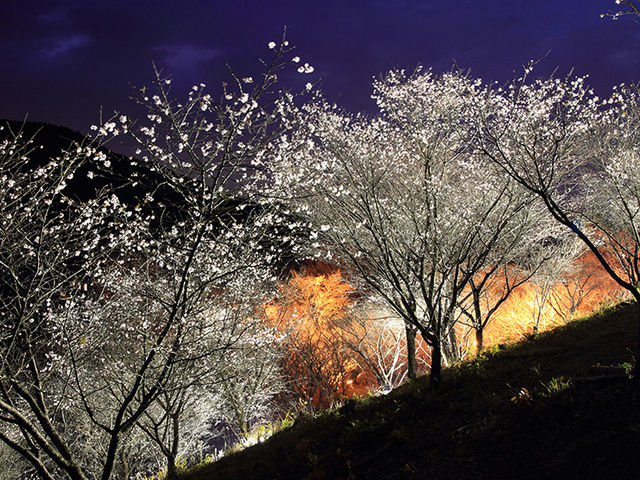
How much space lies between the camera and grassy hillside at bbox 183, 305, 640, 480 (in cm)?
427

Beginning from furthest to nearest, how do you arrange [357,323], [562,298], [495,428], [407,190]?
[562,298] < [357,323] < [407,190] < [495,428]

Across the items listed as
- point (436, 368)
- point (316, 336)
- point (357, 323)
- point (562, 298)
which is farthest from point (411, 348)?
point (562, 298)

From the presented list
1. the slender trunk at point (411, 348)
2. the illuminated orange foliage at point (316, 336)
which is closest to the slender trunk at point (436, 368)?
the slender trunk at point (411, 348)

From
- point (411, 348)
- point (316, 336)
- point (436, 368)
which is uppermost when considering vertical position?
point (316, 336)

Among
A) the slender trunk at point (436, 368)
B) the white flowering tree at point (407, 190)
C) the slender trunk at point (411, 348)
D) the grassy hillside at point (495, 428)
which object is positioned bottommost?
the grassy hillside at point (495, 428)

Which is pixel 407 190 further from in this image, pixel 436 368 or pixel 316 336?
pixel 316 336

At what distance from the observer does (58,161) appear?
703cm

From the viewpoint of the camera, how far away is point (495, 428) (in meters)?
5.16

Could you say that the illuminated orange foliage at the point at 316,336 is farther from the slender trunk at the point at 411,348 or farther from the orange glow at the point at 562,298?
the orange glow at the point at 562,298

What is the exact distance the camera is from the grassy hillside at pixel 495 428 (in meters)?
4.27

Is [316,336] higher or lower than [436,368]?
higher

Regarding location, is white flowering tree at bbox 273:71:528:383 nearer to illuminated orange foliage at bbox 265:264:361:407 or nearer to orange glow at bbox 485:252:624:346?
illuminated orange foliage at bbox 265:264:361:407

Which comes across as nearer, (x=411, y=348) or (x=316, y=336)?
(x=411, y=348)

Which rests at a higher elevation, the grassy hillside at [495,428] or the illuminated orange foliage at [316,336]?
the illuminated orange foliage at [316,336]
